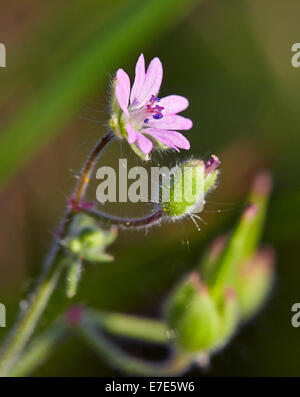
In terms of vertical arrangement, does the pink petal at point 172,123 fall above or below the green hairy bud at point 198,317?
above

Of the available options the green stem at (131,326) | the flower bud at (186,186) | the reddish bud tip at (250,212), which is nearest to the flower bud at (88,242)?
the flower bud at (186,186)

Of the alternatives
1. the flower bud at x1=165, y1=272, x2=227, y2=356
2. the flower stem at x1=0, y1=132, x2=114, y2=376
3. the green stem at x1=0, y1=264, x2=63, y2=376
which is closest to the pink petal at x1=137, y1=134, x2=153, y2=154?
the flower stem at x1=0, y1=132, x2=114, y2=376

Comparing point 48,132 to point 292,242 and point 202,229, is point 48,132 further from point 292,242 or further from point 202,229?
point 292,242

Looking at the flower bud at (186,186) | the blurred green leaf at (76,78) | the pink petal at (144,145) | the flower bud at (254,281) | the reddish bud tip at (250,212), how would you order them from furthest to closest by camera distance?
the blurred green leaf at (76,78) → the flower bud at (254,281) → the reddish bud tip at (250,212) → the flower bud at (186,186) → the pink petal at (144,145)

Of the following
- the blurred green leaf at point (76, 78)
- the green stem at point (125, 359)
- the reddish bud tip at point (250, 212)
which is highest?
the blurred green leaf at point (76, 78)

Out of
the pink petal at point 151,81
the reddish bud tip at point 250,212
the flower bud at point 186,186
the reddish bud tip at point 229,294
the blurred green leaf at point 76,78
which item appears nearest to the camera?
the flower bud at point 186,186

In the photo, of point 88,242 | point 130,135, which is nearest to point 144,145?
point 130,135

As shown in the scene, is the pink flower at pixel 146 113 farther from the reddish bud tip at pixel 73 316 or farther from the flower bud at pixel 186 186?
the reddish bud tip at pixel 73 316

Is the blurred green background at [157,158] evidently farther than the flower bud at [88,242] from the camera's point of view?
Yes

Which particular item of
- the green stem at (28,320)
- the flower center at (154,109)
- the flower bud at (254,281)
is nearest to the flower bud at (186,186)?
the flower center at (154,109)

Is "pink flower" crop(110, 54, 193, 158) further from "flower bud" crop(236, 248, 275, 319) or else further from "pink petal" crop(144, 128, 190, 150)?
"flower bud" crop(236, 248, 275, 319)
